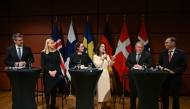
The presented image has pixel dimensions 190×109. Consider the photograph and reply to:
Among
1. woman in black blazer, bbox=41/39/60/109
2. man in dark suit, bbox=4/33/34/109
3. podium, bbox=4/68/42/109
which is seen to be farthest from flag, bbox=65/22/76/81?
podium, bbox=4/68/42/109

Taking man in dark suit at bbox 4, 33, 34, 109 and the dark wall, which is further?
the dark wall

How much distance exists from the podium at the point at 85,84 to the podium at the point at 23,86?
0.70 m

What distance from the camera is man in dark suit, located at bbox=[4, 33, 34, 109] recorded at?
321cm

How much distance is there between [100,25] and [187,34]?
251 centimetres

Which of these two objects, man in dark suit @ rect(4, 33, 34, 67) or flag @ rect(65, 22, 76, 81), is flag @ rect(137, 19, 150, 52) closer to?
flag @ rect(65, 22, 76, 81)

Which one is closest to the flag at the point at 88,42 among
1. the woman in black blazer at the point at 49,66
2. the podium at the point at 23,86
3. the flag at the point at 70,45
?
the flag at the point at 70,45

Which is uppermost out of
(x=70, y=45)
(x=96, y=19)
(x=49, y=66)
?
(x=96, y=19)

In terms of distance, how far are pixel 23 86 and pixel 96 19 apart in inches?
123

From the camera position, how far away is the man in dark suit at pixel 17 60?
321 centimetres

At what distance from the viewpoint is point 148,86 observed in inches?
120

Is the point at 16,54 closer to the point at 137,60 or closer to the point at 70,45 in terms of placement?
the point at 70,45

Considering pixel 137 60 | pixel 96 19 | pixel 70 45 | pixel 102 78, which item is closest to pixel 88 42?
pixel 70 45

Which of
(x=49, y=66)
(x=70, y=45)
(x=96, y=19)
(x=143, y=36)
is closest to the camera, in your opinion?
(x=49, y=66)

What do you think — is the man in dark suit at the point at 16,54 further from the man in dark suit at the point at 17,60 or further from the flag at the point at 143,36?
the flag at the point at 143,36
